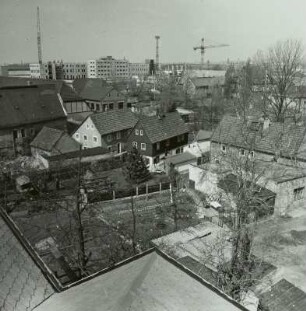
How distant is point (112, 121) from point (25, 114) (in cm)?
1119

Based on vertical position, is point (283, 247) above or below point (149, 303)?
below

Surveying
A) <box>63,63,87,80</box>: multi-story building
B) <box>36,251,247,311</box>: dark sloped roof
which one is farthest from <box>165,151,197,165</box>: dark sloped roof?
<box>63,63,87,80</box>: multi-story building

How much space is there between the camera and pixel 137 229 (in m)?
21.3

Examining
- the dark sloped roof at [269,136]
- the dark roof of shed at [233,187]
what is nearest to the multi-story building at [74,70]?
the dark sloped roof at [269,136]

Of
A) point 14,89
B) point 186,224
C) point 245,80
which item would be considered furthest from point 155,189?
point 245,80

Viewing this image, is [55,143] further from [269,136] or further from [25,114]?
[269,136]

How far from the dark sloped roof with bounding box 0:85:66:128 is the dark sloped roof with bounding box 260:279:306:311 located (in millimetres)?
33605

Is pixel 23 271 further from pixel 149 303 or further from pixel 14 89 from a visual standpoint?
pixel 14 89

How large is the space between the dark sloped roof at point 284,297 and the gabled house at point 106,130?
26.0 meters

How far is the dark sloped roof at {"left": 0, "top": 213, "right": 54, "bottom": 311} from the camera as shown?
515 centimetres

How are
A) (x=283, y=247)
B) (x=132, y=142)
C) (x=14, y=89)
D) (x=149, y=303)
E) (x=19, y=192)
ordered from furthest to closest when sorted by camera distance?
(x=14, y=89)
(x=132, y=142)
(x=19, y=192)
(x=283, y=247)
(x=149, y=303)

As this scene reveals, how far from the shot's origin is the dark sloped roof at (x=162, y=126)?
34875mm

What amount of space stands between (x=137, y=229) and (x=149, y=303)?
16.7 m

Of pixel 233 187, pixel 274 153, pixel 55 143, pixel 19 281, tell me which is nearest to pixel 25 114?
pixel 55 143
